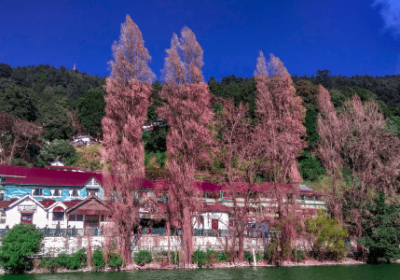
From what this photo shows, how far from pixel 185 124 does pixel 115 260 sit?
1220cm

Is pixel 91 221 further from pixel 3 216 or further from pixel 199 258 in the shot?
pixel 199 258

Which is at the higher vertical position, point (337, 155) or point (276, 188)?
point (337, 155)

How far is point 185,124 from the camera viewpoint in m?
29.7

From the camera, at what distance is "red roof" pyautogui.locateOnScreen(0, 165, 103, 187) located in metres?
38.4

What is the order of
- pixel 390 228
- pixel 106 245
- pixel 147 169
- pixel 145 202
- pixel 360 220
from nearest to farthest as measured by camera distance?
pixel 106 245 → pixel 145 202 → pixel 390 228 → pixel 360 220 → pixel 147 169

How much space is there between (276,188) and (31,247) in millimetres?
20693

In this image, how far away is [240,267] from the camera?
92.7 ft

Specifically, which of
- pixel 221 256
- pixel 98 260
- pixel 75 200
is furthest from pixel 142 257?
pixel 75 200

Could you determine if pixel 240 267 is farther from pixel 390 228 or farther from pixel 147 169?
pixel 147 169

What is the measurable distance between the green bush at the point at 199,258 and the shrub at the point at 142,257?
362 centimetres

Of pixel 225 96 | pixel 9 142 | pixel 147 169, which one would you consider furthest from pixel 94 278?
pixel 225 96

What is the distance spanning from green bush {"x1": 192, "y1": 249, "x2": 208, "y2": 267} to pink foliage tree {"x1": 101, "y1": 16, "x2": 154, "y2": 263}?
205 inches

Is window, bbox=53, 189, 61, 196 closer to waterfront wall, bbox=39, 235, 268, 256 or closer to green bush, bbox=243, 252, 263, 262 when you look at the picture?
waterfront wall, bbox=39, 235, 268, 256

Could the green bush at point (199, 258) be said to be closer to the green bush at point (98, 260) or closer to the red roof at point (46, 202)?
the green bush at point (98, 260)
